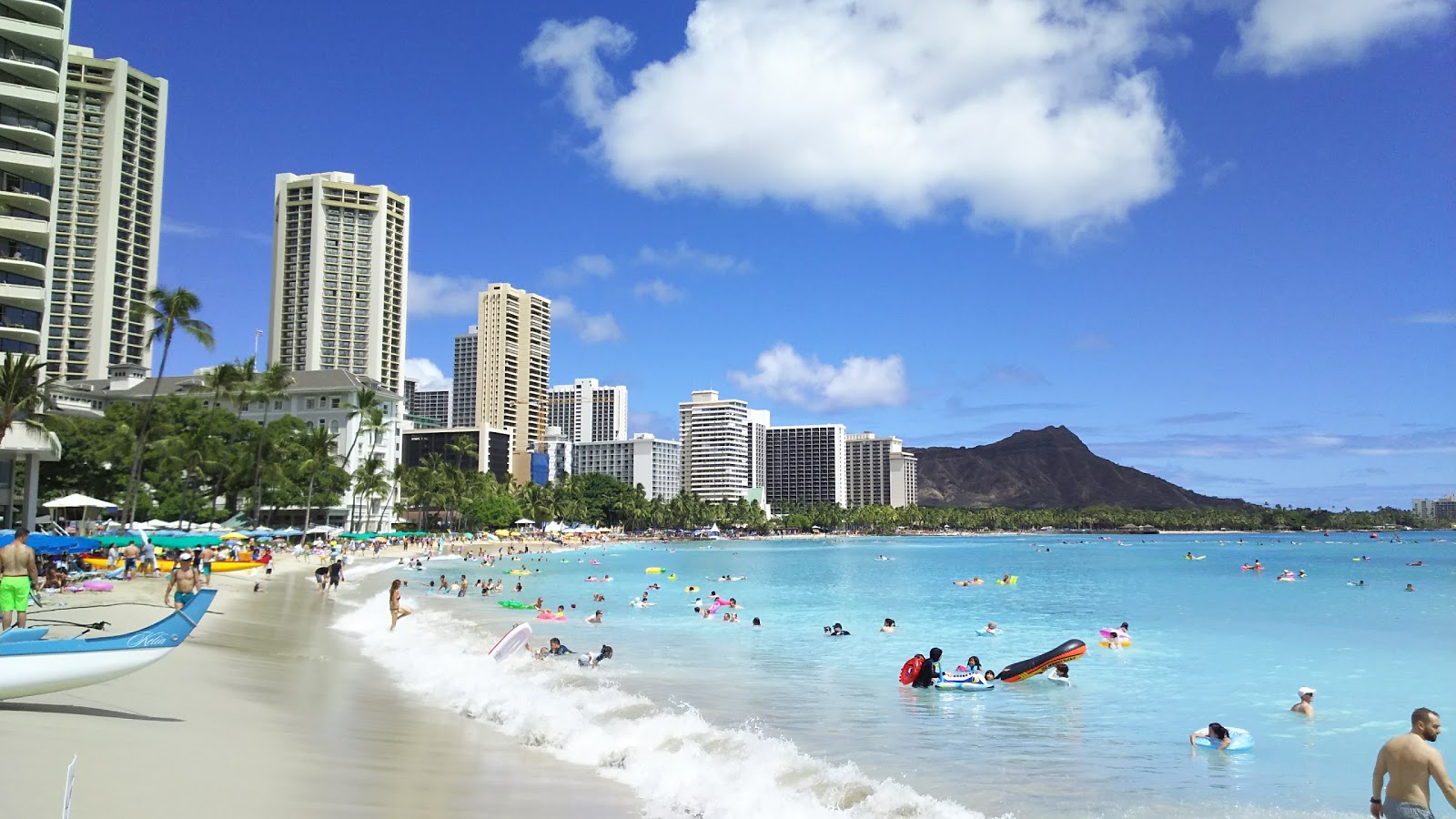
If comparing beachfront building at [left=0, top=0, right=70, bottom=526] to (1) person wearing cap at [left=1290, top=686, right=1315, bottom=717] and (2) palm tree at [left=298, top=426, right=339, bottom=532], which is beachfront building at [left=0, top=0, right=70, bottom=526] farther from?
(1) person wearing cap at [left=1290, top=686, right=1315, bottom=717]

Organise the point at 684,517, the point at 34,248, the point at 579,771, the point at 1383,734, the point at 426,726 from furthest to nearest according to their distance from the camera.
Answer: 1. the point at 684,517
2. the point at 34,248
3. the point at 1383,734
4. the point at 426,726
5. the point at 579,771

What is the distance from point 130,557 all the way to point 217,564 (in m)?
8.73

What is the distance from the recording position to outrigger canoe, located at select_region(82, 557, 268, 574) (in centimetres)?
3397

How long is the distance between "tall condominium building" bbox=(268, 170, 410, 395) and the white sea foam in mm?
126064

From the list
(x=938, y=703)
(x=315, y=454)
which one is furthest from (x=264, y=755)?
(x=315, y=454)

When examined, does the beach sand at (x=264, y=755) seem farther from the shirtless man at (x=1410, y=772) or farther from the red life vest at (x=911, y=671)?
the red life vest at (x=911, y=671)

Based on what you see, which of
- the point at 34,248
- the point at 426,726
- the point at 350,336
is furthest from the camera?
the point at 350,336

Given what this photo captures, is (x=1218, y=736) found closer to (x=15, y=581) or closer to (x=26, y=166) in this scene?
(x=15, y=581)

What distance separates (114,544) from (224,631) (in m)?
22.3

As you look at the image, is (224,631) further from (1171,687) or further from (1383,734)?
(1383,734)

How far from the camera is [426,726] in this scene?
1121 centimetres

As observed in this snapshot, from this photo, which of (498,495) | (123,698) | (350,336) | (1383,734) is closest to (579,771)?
(123,698)

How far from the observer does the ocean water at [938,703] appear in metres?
9.74

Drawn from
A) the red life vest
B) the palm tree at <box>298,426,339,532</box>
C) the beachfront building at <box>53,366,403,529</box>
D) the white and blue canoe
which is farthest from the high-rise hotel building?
the beachfront building at <box>53,366,403,529</box>
